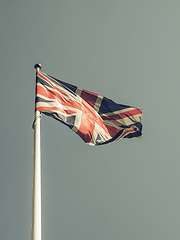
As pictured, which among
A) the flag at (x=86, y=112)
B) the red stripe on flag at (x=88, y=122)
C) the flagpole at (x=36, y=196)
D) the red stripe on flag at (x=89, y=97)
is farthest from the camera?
the red stripe on flag at (x=89, y=97)

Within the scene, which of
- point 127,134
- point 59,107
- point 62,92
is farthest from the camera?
point 127,134

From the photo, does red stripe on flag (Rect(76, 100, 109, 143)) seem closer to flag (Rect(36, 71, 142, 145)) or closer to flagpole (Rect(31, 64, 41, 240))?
flag (Rect(36, 71, 142, 145))

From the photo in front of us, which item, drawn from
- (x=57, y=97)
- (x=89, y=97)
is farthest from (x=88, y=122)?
(x=89, y=97)

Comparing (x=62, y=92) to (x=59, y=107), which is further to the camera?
(x=62, y=92)

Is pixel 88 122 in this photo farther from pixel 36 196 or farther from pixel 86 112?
pixel 36 196

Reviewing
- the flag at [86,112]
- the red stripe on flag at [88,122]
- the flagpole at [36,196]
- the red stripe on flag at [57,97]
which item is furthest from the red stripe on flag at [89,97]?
the flagpole at [36,196]

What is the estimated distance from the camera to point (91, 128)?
15.2 meters

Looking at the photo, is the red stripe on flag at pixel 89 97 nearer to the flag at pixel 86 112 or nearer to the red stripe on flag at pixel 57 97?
the flag at pixel 86 112

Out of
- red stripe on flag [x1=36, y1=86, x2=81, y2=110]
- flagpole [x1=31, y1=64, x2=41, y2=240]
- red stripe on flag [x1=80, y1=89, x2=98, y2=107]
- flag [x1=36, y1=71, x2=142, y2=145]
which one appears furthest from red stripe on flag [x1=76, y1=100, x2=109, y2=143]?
flagpole [x1=31, y1=64, x2=41, y2=240]

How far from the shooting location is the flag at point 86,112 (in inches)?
544

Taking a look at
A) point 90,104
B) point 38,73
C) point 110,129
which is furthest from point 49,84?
point 110,129

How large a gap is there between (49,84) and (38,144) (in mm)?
3650

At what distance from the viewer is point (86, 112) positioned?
15633mm

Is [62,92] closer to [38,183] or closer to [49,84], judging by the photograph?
[49,84]
